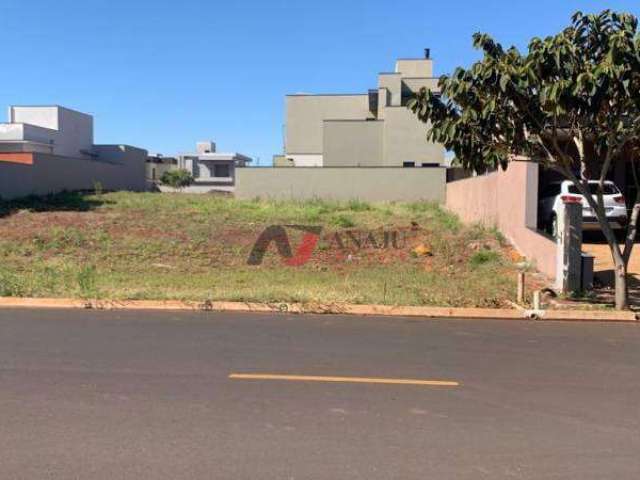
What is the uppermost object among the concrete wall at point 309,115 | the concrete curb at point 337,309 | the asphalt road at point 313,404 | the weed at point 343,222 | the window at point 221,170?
the concrete wall at point 309,115

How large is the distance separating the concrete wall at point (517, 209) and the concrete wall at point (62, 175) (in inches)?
874

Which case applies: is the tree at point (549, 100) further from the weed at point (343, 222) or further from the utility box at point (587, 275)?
the weed at point (343, 222)

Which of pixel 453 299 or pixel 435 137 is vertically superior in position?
pixel 435 137

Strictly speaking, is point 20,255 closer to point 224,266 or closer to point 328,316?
point 224,266

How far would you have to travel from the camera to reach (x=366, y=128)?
46.0 meters

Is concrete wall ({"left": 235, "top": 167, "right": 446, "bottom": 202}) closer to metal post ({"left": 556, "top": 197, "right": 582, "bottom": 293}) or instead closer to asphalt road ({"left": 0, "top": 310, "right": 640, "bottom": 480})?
metal post ({"left": 556, "top": 197, "right": 582, "bottom": 293})

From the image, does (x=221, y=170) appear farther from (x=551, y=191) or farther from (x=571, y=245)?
(x=571, y=245)

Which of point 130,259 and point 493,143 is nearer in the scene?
point 493,143

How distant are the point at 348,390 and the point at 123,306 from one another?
5882mm

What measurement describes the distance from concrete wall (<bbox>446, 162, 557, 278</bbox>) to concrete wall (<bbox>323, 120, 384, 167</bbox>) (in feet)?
78.5

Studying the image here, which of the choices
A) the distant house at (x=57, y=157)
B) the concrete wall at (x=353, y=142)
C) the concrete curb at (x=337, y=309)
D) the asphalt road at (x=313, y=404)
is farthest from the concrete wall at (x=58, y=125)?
the asphalt road at (x=313, y=404)

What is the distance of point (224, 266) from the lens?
15820mm

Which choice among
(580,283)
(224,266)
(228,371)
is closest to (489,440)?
(228,371)

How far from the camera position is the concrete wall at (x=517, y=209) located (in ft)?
48.2
